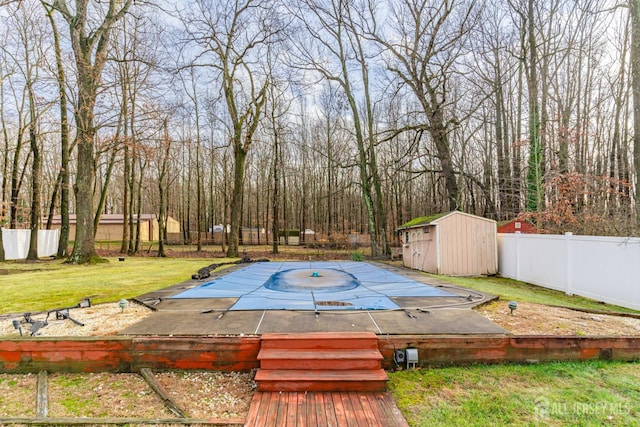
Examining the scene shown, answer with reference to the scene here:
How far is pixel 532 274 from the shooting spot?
8.37 m

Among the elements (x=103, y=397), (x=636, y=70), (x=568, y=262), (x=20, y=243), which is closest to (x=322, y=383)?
(x=103, y=397)

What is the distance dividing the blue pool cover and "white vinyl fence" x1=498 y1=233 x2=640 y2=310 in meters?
3.11

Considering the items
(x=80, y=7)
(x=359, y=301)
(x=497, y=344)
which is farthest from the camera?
(x=80, y=7)

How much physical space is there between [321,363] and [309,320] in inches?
34.7

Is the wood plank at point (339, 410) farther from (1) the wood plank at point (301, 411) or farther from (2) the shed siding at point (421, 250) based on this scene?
(2) the shed siding at point (421, 250)

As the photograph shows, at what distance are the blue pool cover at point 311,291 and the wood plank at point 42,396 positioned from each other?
1998mm

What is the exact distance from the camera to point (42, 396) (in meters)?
2.87

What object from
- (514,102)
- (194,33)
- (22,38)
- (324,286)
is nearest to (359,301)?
(324,286)

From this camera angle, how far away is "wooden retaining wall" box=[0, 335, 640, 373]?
324 cm

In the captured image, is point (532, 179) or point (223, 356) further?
point (532, 179)

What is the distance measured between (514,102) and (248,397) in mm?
19963

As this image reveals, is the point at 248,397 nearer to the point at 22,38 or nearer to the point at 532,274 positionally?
the point at 532,274

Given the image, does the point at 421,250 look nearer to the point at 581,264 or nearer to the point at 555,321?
the point at 581,264

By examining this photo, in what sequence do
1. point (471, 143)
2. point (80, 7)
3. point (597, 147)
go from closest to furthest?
point (80, 7) < point (597, 147) < point (471, 143)
